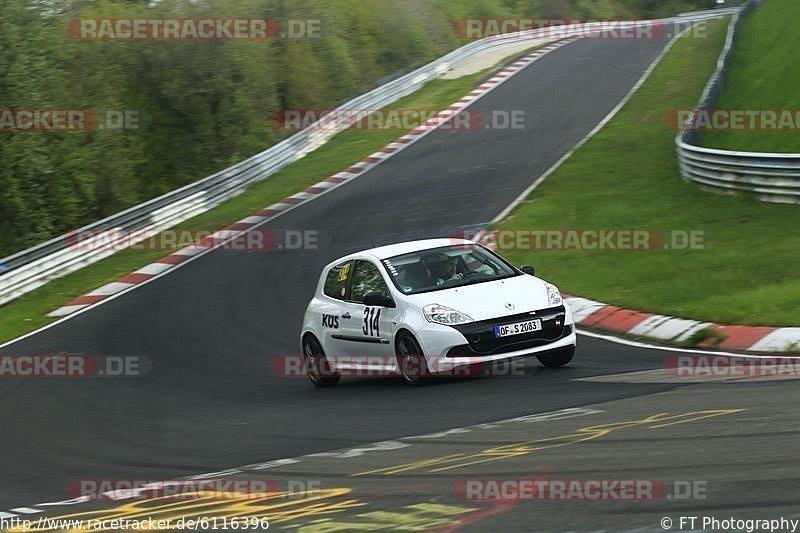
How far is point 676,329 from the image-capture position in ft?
42.9

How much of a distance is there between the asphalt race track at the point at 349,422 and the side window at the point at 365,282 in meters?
0.94

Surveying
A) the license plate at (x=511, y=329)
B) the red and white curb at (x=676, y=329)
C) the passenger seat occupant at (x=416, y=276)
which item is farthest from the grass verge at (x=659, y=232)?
the passenger seat occupant at (x=416, y=276)

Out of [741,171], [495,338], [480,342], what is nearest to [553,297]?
[495,338]

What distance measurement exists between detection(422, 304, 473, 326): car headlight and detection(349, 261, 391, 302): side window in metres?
0.84

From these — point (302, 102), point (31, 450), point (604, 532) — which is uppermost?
point (302, 102)

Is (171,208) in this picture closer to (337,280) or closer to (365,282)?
(337,280)

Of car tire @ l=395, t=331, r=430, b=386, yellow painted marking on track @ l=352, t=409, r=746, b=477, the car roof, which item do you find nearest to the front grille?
car tire @ l=395, t=331, r=430, b=386

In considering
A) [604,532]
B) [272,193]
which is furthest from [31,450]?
[272,193]

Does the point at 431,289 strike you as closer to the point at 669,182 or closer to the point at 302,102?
the point at 669,182

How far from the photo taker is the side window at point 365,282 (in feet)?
40.9

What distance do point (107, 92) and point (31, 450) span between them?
22.3 meters

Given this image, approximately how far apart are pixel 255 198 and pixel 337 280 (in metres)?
16.7

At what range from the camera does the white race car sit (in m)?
11.4

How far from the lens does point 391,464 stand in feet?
25.9
